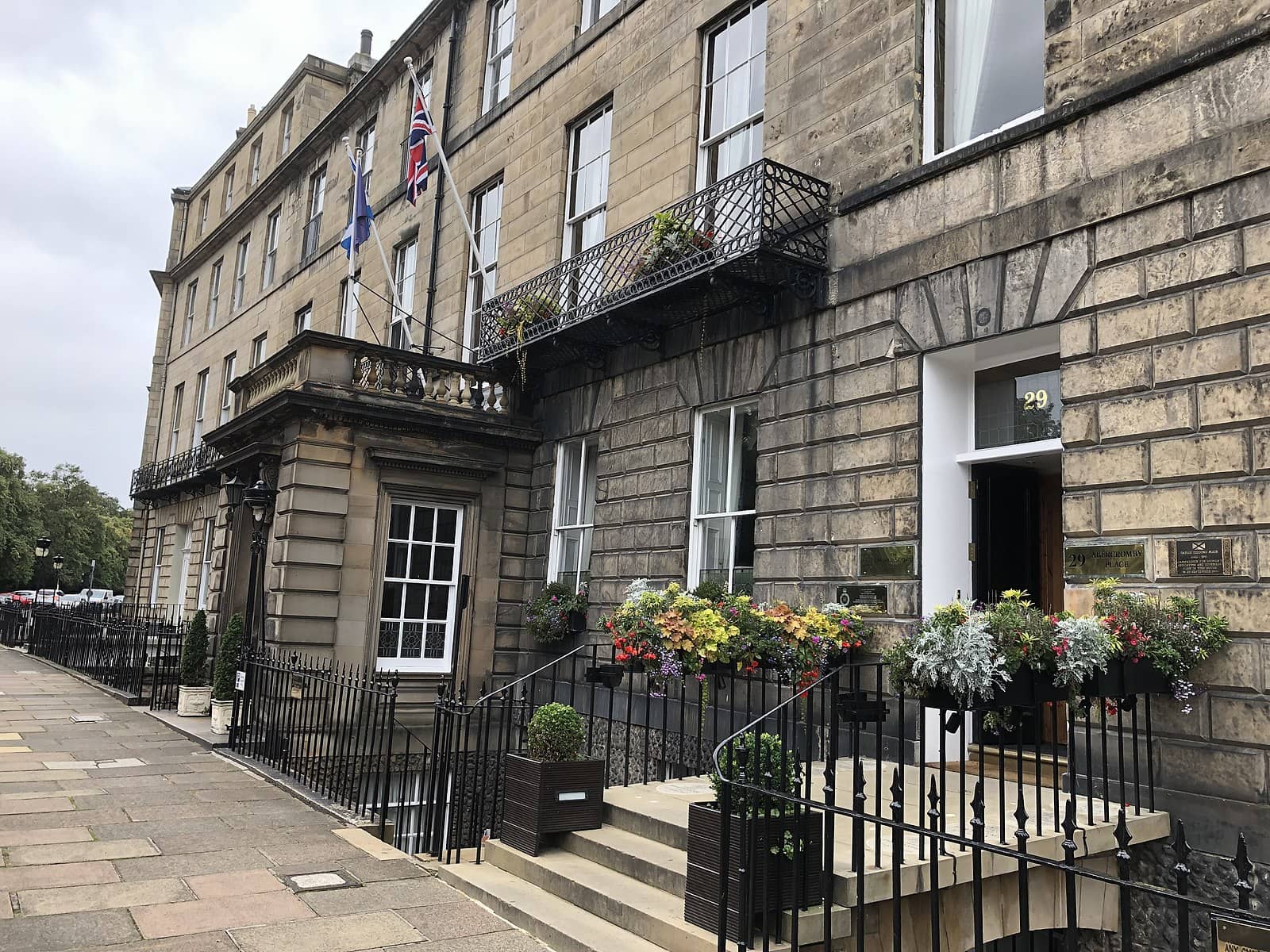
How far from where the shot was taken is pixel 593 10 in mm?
15117

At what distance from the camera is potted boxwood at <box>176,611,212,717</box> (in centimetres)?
1452

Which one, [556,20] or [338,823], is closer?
[338,823]

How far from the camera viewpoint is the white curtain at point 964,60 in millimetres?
8977

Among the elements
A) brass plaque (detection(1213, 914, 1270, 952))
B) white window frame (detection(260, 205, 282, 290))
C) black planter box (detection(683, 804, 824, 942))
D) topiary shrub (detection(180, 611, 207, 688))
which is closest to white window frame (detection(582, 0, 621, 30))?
topiary shrub (detection(180, 611, 207, 688))

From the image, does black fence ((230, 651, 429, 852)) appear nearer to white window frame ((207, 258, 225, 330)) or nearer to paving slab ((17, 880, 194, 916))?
paving slab ((17, 880, 194, 916))

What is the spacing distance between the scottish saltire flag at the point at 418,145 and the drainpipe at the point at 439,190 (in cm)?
224

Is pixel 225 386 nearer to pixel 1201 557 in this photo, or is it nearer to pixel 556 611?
pixel 556 611

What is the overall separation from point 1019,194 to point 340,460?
9.48 metres

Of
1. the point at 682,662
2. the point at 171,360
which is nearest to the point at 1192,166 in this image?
the point at 682,662

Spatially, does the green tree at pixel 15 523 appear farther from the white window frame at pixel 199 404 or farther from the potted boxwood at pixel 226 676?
the potted boxwood at pixel 226 676

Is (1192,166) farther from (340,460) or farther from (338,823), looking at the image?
(340,460)

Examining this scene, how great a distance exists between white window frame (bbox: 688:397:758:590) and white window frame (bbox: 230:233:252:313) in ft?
74.4

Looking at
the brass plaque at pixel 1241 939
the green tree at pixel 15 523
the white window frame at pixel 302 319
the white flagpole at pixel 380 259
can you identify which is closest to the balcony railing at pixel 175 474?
the white window frame at pixel 302 319

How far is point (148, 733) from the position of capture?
12688mm
